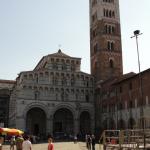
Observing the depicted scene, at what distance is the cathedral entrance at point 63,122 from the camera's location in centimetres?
5399

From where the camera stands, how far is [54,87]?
52969 mm

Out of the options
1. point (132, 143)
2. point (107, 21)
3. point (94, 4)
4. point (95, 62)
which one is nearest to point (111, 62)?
point (95, 62)

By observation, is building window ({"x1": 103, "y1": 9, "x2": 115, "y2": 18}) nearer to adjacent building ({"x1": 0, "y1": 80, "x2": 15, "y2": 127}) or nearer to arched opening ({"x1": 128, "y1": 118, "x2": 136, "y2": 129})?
arched opening ({"x1": 128, "y1": 118, "x2": 136, "y2": 129})

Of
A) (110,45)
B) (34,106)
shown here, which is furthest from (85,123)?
(110,45)

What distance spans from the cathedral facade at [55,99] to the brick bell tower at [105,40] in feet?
10.4

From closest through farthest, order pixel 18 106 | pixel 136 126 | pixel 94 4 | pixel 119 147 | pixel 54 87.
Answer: pixel 119 147 < pixel 136 126 < pixel 18 106 < pixel 54 87 < pixel 94 4

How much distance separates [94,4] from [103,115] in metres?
23.1

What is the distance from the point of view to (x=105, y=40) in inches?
2213

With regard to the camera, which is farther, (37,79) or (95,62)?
(95,62)

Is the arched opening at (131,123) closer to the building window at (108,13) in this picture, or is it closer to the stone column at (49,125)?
the stone column at (49,125)

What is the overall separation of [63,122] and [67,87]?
21.3 ft

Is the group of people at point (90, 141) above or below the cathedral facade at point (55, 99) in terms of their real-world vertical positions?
below

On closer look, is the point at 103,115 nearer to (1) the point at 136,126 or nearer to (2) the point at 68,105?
(2) the point at 68,105

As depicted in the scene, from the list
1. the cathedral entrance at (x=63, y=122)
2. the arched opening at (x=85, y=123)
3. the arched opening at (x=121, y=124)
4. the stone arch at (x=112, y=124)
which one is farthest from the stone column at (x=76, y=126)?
the arched opening at (x=121, y=124)
